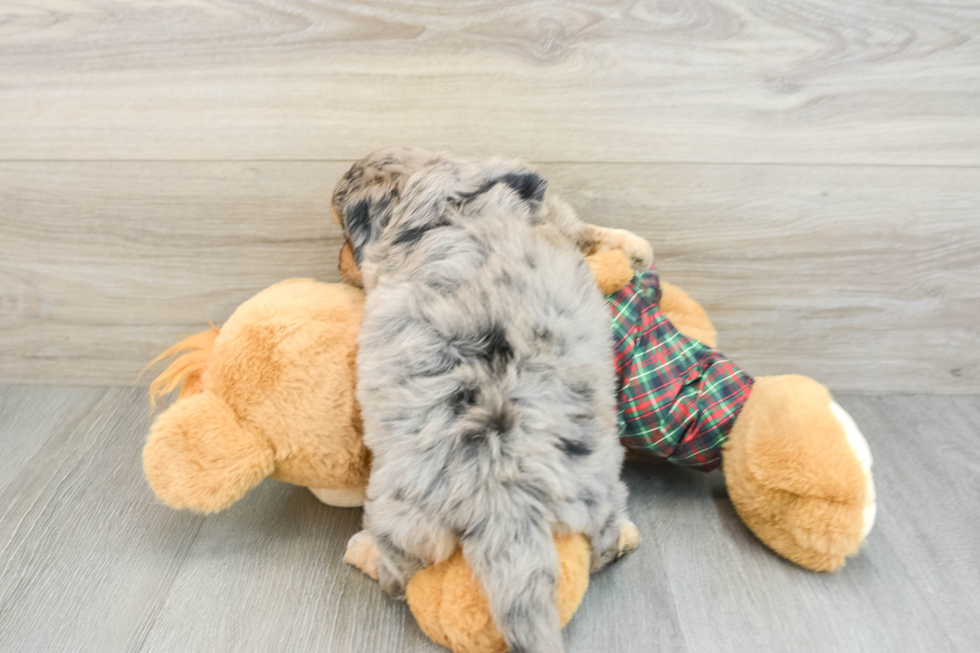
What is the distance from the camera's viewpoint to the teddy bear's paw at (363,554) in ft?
2.29

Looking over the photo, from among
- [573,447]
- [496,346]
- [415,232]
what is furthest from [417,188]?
[573,447]

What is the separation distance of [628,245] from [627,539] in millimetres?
357

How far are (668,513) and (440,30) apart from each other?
688mm

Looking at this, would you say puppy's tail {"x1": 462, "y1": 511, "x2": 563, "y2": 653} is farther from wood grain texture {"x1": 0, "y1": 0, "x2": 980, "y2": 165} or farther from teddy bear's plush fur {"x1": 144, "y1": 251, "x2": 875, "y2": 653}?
wood grain texture {"x1": 0, "y1": 0, "x2": 980, "y2": 165}

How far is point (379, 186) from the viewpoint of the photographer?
68 centimetres

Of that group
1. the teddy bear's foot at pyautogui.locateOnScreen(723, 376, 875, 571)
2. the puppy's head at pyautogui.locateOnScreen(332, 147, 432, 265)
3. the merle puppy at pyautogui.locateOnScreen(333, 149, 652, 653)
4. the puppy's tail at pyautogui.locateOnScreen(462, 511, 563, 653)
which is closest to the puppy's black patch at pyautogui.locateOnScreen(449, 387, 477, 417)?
the merle puppy at pyautogui.locateOnScreen(333, 149, 652, 653)

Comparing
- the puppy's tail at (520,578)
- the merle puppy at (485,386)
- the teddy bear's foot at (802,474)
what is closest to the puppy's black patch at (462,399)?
the merle puppy at (485,386)

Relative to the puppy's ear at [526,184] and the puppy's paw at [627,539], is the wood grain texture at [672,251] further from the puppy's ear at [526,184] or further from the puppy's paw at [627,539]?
the puppy's paw at [627,539]

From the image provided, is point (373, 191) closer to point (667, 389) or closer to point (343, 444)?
point (343, 444)

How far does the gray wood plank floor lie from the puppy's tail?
0.43 feet

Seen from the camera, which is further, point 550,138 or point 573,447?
point 550,138

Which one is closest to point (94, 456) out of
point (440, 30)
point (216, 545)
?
point (216, 545)

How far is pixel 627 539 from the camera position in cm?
72

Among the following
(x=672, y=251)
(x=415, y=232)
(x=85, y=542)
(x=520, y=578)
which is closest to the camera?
(x=520, y=578)
